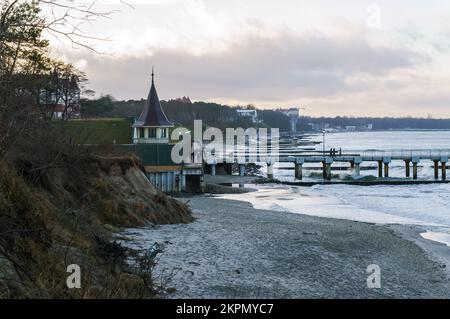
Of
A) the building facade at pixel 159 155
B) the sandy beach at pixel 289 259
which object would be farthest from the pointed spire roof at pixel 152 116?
the sandy beach at pixel 289 259

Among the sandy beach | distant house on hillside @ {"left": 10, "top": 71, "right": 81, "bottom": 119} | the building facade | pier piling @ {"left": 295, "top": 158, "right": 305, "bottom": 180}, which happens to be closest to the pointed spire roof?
the building facade

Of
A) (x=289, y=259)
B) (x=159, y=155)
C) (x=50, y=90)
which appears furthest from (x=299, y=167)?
(x=289, y=259)

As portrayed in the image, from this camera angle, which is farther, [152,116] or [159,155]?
[152,116]

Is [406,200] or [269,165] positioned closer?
[406,200]

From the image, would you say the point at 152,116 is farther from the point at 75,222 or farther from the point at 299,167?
the point at 75,222

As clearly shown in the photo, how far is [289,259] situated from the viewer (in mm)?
15508

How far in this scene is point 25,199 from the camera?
9617 mm

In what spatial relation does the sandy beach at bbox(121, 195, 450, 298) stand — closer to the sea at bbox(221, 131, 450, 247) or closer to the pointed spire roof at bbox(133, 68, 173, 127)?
the sea at bbox(221, 131, 450, 247)

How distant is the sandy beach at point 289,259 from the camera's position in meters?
12.4
